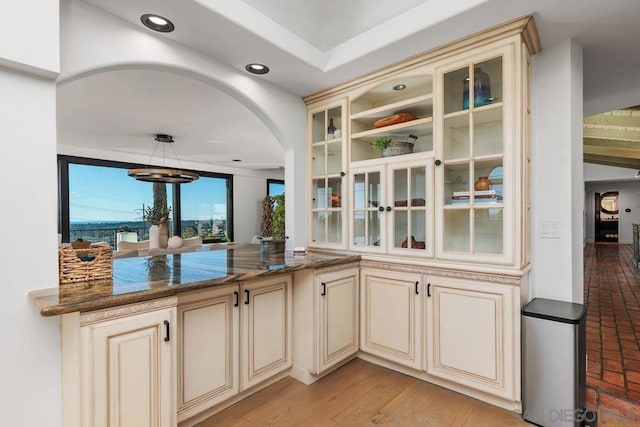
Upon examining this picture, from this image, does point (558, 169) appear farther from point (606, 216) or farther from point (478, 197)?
point (606, 216)

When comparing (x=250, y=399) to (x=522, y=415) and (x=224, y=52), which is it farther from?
(x=224, y=52)

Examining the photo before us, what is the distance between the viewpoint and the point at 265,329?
2.18 meters

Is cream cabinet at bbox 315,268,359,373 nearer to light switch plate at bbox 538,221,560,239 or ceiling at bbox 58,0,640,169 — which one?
light switch plate at bbox 538,221,560,239

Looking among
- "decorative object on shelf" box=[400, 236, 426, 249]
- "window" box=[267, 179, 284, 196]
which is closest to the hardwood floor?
"decorative object on shelf" box=[400, 236, 426, 249]

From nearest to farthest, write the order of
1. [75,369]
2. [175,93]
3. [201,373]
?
[75,369]
[201,373]
[175,93]

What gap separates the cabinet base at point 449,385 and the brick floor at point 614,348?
46cm

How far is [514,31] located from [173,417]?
107 inches

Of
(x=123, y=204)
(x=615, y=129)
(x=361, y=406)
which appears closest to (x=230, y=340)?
(x=361, y=406)

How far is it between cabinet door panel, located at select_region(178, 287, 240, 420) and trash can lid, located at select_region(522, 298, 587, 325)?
1.74m

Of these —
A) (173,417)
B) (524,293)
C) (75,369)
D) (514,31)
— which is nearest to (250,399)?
(173,417)

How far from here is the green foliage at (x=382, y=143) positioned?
261 cm

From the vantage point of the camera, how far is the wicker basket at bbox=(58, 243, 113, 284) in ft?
4.95

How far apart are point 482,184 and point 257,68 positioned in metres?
1.77

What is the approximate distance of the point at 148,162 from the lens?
6.70m
